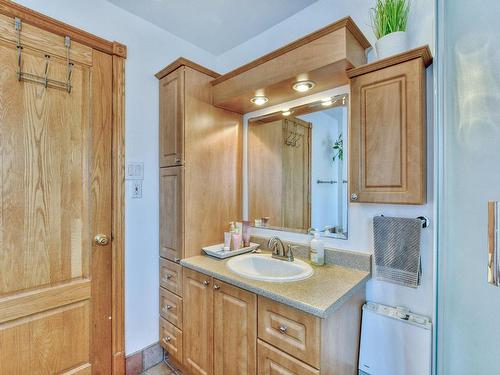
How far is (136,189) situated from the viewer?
1.74 meters

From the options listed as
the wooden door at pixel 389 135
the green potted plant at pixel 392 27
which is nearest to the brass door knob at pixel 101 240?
the wooden door at pixel 389 135

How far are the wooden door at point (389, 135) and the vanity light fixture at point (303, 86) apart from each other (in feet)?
0.85

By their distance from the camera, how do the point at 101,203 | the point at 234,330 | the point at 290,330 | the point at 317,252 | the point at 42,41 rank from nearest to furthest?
the point at 290,330, the point at 234,330, the point at 42,41, the point at 317,252, the point at 101,203

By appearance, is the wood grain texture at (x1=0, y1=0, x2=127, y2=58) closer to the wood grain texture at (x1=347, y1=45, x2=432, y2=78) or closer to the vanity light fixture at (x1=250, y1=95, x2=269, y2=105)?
the vanity light fixture at (x1=250, y1=95, x2=269, y2=105)

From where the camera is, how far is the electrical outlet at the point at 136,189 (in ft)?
5.65

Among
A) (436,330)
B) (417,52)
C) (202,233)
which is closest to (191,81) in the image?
(202,233)

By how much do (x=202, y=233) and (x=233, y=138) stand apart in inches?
31.8

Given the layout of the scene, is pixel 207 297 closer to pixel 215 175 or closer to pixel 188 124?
pixel 215 175

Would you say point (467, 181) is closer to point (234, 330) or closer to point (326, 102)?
point (326, 102)

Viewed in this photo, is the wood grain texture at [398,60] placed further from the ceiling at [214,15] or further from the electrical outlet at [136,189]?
the electrical outlet at [136,189]

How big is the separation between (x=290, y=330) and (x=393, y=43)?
57.3 inches

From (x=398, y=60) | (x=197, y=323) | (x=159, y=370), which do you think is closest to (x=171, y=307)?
(x=197, y=323)

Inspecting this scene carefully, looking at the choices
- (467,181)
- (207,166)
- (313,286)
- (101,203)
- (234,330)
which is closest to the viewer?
(467,181)

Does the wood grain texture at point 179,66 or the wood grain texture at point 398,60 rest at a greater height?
the wood grain texture at point 179,66
